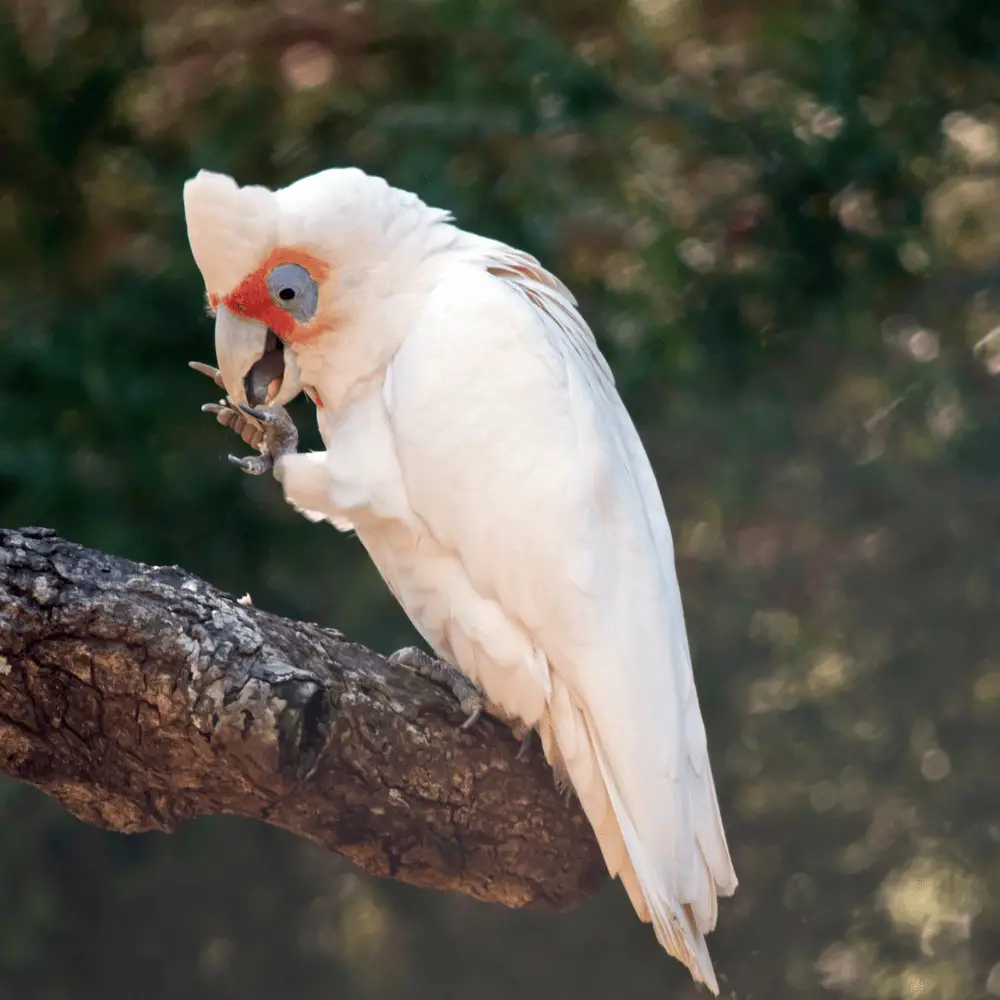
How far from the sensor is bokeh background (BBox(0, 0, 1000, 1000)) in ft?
9.88

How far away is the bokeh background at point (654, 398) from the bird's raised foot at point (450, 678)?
44.6 inches

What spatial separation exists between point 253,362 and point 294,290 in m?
0.14

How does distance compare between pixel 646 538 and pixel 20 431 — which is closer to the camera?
pixel 646 538

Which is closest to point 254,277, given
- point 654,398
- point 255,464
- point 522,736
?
point 255,464

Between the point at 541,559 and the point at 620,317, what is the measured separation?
1.41 meters

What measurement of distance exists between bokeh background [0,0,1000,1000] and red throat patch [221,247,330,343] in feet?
3.28

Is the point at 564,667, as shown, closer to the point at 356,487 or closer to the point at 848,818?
the point at 356,487

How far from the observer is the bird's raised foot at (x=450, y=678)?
6.10ft

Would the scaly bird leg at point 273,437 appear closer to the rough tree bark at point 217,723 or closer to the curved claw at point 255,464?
the curved claw at point 255,464

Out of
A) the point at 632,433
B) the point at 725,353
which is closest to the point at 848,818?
the point at 725,353

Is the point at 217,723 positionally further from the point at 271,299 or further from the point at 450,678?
the point at 271,299

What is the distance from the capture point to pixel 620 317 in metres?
3.09

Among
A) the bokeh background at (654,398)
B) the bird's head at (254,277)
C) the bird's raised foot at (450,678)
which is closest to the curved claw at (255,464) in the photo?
the bird's head at (254,277)

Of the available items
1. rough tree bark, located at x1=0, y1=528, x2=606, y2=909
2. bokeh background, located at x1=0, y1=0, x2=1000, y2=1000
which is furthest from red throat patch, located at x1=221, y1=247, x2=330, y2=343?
bokeh background, located at x1=0, y1=0, x2=1000, y2=1000
